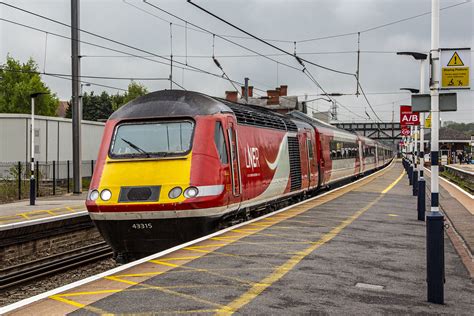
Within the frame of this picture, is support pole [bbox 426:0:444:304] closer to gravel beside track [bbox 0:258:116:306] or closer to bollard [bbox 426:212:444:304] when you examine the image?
bollard [bbox 426:212:444:304]

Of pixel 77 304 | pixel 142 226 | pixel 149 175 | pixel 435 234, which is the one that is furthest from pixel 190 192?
pixel 435 234

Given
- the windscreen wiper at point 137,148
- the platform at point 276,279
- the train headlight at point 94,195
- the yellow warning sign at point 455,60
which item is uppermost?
the yellow warning sign at point 455,60

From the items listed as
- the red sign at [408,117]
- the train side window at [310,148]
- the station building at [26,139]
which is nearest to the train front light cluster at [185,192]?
the train side window at [310,148]

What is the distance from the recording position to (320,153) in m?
25.1

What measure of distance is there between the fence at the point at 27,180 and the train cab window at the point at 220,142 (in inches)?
686

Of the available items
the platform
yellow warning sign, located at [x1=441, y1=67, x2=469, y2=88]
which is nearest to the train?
the platform

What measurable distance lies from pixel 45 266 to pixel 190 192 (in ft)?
15.8

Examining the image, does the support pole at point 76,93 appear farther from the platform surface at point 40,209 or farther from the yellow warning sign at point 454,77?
the yellow warning sign at point 454,77

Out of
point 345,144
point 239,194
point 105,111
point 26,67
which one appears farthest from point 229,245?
point 105,111

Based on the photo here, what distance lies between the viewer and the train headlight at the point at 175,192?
1113cm

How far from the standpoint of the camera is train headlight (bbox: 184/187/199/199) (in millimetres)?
11148

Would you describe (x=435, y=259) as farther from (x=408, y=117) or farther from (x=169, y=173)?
(x=408, y=117)

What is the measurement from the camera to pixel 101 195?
11477 mm

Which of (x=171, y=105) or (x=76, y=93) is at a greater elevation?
(x=76, y=93)
